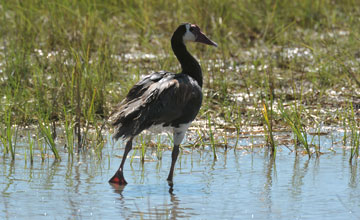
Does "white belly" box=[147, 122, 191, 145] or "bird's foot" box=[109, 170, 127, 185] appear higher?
"white belly" box=[147, 122, 191, 145]

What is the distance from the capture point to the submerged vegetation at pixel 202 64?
794 cm

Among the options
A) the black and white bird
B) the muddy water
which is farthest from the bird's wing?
the muddy water

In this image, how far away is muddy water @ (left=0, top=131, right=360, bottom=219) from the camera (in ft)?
18.0

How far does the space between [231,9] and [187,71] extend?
4.89 metres

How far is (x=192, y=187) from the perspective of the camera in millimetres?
6328

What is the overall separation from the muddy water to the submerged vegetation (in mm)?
164

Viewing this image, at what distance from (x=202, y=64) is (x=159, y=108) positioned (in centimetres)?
316

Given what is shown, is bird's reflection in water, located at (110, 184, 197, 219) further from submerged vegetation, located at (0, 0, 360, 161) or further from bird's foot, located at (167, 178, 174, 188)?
submerged vegetation, located at (0, 0, 360, 161)

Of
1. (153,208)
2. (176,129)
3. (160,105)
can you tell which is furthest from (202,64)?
(153,208)

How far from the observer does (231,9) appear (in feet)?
39.5

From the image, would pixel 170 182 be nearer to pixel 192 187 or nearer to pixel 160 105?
pixel 192 187

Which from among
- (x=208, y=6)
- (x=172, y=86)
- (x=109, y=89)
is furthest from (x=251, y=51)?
(x=172, y=86)

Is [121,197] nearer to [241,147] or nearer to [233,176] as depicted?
[233,176]

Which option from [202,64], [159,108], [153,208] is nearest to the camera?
[153,208]
